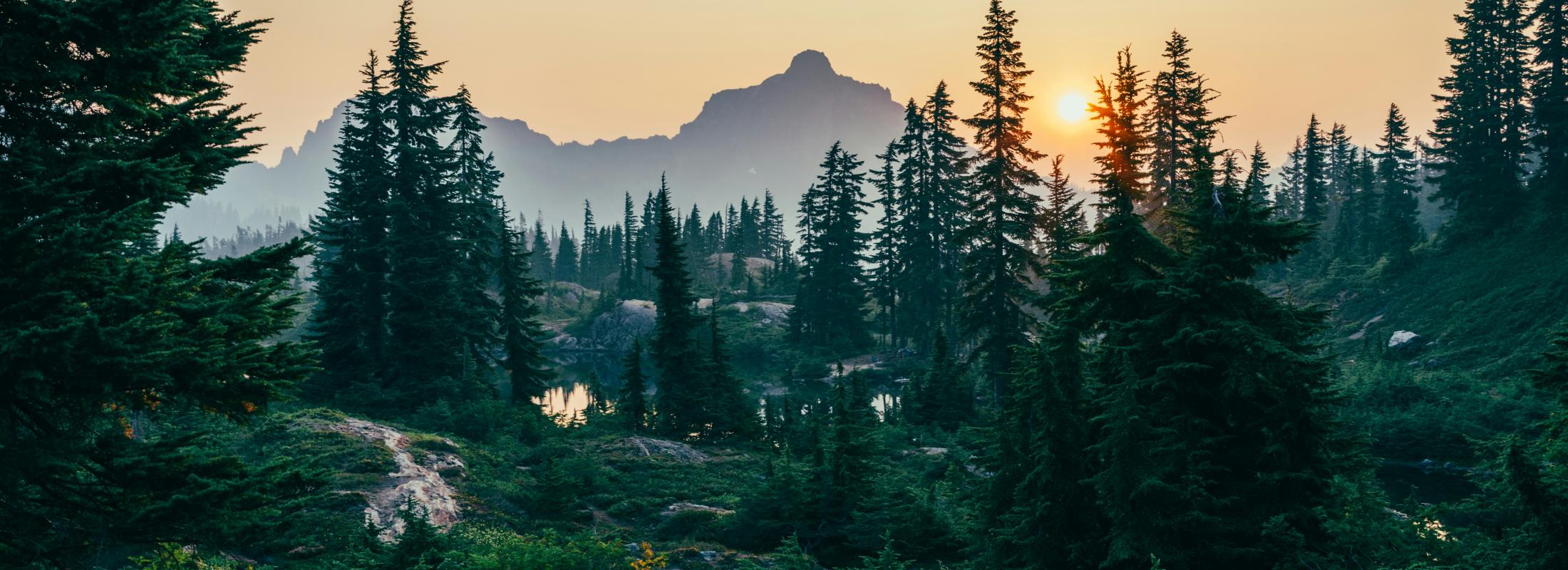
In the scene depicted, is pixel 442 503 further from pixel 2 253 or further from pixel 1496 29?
pixel 1496 29

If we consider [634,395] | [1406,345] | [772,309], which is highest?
[772,309]

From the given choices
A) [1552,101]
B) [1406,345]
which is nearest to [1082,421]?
[1406,345]

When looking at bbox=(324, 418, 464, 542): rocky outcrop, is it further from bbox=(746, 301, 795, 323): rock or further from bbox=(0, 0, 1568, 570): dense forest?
bbox=(746, 301, 795, 323): rock

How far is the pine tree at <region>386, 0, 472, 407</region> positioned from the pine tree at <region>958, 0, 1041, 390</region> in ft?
68.8

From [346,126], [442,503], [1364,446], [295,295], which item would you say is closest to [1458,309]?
[1364,446]

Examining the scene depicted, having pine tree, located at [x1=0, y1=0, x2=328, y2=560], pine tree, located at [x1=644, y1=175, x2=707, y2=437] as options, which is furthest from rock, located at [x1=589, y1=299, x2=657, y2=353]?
pine tree, located at [x1=0, y1=0, x2=328, y2=560]

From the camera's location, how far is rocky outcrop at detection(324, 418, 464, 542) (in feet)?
51.0

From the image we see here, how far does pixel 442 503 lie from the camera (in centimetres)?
1709

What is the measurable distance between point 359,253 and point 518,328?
841 cm

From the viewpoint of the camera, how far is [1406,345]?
39.6 m

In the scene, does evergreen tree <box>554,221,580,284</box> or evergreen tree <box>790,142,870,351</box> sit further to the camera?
evergreen tree <box>554,221,580,284</box>

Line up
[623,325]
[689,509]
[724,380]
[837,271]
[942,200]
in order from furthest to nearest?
[623,325]
[837,271]
[942,200]
[724,380]
[689,509]

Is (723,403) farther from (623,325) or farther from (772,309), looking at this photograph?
(623,325)

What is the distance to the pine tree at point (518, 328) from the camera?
125 feet
